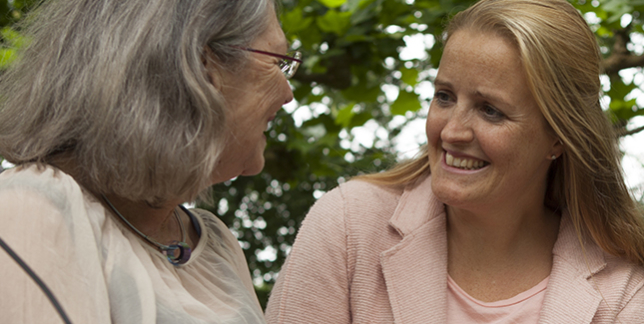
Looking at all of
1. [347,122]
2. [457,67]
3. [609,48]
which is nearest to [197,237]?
[457,67]

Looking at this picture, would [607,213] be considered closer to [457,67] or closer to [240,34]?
[457,67]

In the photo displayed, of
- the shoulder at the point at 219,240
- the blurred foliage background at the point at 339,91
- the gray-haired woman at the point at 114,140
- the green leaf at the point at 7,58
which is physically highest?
the gray-haired woman at the point at 114,140

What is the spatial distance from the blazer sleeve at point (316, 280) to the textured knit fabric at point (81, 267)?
787 mm

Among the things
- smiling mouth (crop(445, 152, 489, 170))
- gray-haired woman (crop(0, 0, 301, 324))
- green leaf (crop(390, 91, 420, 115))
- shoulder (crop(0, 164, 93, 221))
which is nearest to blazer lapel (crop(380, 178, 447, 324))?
smiling mouth (crop(445, 152, 489, 170))

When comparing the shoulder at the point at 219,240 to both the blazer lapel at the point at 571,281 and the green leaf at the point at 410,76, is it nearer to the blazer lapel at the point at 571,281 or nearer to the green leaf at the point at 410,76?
the blazer lapel at the point at 571,281

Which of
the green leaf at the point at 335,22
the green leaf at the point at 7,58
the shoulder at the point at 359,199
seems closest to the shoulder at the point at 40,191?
the green leaf at the point at 7,58

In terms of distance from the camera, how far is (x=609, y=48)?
15.3 ft

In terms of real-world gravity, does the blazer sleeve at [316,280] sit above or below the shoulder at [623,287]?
above

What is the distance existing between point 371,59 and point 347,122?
44 cm

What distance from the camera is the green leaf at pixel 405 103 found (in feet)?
11.3

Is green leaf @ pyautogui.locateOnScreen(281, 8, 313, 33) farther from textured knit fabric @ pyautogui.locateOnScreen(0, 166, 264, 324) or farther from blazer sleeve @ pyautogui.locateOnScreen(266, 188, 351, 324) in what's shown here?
textured knit fabric @ pyautogui.locateOnScreen(0, 166, 264, 324)

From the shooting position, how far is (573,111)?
7.89 ft

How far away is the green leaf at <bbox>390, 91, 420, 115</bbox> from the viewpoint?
345cm

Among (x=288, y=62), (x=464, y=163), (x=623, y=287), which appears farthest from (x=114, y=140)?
(x=623, y=287)
